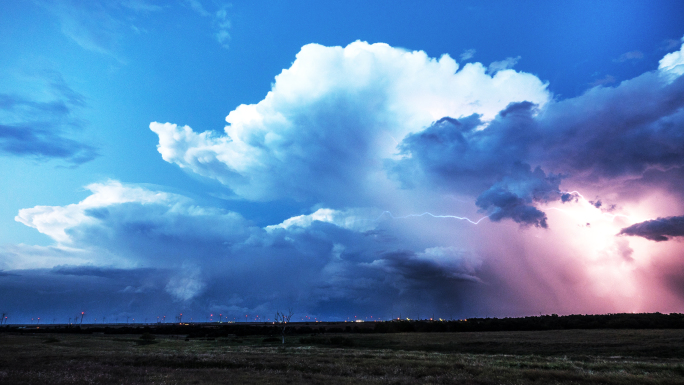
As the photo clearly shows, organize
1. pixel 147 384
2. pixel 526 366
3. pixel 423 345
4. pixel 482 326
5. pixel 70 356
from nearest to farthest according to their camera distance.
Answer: pixel 147 384, pixel 526 366, pixel 70 356, pixel 423 345, pixel 482 326

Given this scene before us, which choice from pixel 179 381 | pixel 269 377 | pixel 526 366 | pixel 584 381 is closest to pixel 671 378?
pixel 584 381

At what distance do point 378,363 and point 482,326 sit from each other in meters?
123

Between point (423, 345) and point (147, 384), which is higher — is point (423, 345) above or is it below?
below

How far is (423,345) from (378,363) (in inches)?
2029

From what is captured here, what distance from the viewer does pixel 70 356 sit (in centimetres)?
4203

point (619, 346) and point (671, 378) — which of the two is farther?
point (619, 346)

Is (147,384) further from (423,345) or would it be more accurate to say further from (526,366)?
(423,345)

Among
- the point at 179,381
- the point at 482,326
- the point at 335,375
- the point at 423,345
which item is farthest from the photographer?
the point at 482,326

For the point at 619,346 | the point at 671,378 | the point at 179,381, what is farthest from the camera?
the point at 619,346

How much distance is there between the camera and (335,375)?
2905 centimetres

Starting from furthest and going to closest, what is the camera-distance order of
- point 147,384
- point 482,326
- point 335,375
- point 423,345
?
point 482,326 < point 423,345 < point 335,375 < point 147,384

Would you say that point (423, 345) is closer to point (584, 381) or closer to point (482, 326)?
point (584, 381)

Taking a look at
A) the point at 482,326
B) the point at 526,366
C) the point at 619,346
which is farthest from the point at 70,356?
the point at 482,326

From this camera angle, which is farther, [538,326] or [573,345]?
[538,326]
